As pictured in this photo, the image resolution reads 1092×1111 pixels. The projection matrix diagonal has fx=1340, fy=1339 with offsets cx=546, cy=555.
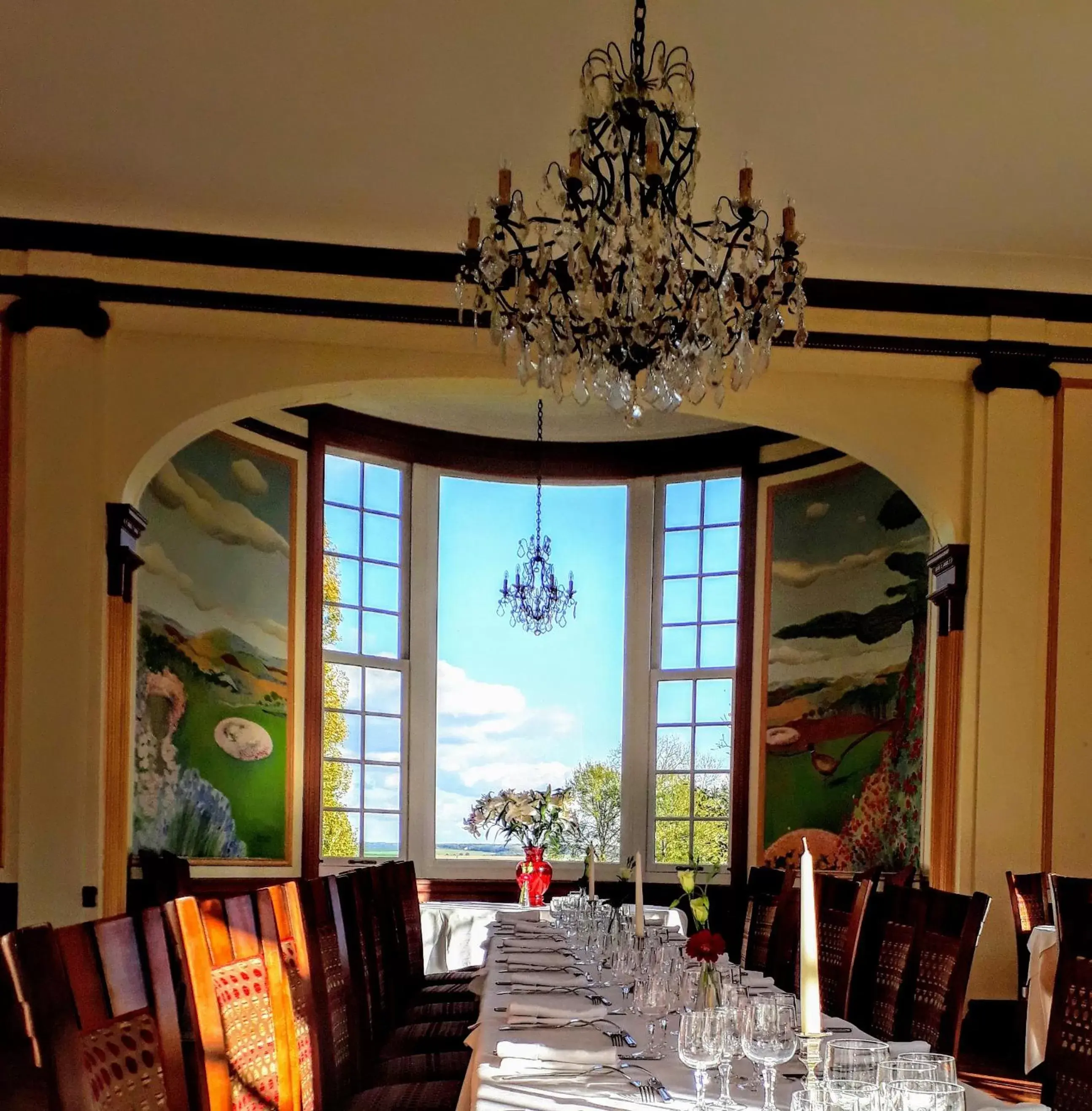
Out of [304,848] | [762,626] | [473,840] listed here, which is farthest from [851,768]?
[304,848]

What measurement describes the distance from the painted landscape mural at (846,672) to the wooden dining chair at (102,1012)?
19.9 ft

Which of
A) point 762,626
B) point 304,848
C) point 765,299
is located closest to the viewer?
point 765,299

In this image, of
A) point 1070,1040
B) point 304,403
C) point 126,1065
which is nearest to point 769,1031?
point 1070,1040

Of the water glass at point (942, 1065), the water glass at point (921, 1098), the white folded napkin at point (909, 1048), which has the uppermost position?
the water glass at point (942, 1065)

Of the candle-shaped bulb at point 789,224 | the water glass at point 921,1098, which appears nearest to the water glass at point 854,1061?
the water glass at point 921,1098

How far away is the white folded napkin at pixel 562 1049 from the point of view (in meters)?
2.82

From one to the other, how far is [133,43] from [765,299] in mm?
2476

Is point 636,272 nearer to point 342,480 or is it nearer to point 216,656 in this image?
point 216,656

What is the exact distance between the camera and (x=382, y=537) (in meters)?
9.12

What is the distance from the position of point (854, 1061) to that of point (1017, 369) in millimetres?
5406

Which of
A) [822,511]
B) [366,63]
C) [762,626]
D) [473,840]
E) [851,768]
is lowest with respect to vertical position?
[473,840]

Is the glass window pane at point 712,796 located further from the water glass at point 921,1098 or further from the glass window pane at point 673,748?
the water glass at point 921,1098

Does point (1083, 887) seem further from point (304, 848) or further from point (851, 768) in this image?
point (304, 848)

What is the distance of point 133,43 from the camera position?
4.80 m
